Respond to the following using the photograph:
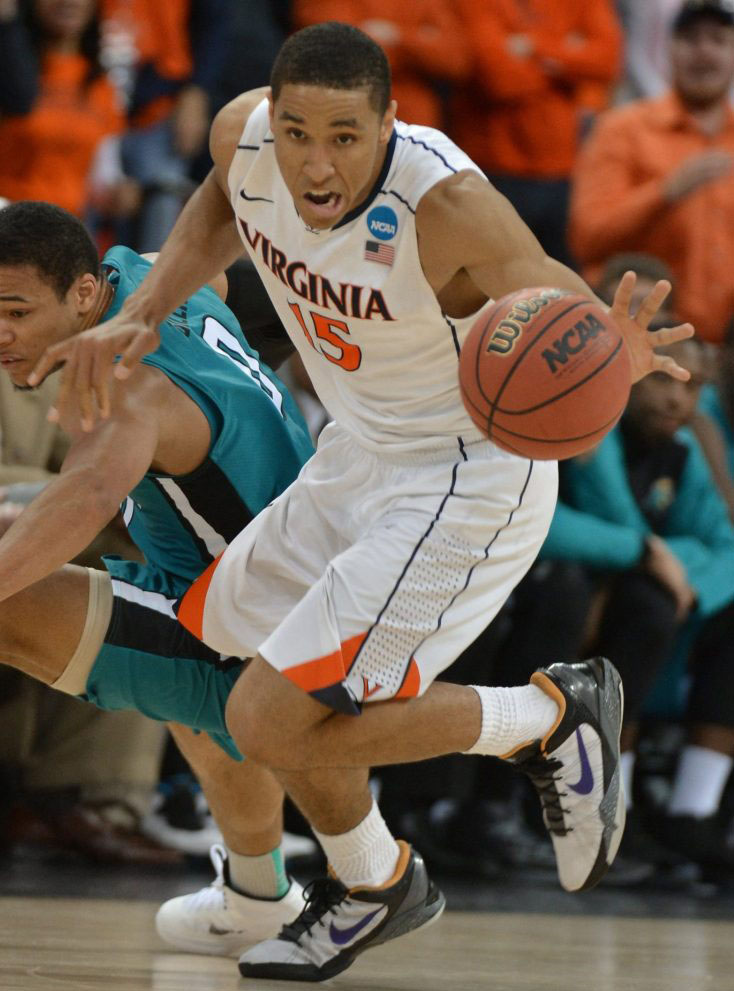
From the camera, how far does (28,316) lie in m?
3.92

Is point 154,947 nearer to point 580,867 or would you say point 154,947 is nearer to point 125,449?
point 580,867

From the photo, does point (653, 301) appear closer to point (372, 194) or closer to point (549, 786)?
point (372, 194)

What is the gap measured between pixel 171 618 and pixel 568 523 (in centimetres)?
229

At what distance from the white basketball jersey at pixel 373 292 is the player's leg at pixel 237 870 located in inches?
39.1

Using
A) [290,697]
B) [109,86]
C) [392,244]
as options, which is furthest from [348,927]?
[109,86]

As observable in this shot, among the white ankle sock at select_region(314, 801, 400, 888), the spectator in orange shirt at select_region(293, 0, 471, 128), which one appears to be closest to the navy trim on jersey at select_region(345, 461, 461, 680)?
the white ankle sock at select_region(314, 801, 400, 888)

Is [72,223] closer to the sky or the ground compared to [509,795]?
closer to the sky

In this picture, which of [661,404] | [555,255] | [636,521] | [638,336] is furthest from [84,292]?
[555,255]

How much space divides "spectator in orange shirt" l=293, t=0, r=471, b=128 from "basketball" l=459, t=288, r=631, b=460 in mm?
4645

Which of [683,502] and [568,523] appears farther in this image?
[683,502]

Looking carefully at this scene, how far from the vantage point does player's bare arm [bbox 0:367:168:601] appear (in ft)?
11.9

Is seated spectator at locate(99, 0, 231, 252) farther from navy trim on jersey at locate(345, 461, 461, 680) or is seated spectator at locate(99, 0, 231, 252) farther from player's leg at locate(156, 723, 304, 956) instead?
navy trim on jersey at locate(345, 461, 461, 680)

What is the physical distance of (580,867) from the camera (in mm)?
4070

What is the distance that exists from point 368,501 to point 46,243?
3.21ft
